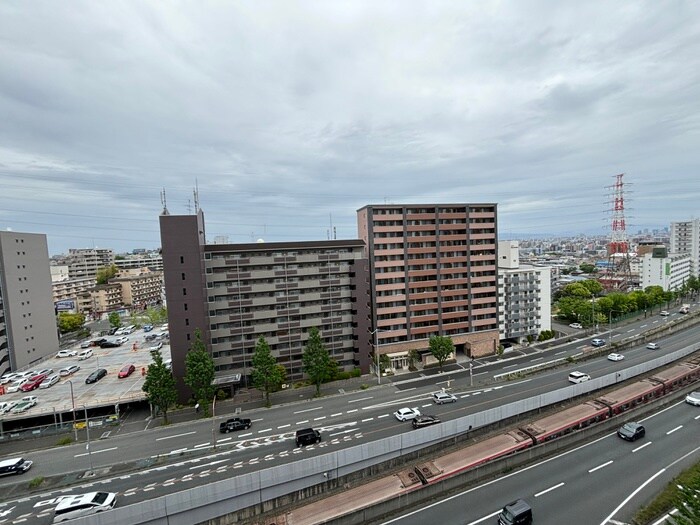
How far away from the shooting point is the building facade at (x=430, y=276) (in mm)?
51562

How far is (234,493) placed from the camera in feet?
65.7

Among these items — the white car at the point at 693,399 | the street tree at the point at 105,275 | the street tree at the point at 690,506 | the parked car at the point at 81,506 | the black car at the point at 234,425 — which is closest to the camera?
the street tree at the point at 690,506

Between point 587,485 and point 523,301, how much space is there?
42.3 meters

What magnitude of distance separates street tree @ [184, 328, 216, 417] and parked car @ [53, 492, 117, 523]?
533 inches

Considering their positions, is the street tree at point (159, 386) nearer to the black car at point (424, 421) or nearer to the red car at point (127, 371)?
the red car at point (127, 371)

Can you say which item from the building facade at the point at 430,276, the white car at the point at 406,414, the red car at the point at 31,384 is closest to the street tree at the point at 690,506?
the white car at the point at 406,414

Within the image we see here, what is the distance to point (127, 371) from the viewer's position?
47.5 metres

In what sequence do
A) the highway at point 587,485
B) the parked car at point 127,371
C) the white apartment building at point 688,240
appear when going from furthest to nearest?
the white apartment building at point 688,240 → the parked car at point 127,371 → the highway at point 587,485

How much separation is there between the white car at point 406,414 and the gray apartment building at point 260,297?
1412 cm

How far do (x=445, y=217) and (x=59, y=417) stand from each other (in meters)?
55.8

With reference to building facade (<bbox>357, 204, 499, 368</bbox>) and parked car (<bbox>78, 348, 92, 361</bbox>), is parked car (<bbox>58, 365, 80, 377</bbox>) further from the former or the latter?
building facade (<bbox>357, 204, 499, 368</bbox>)

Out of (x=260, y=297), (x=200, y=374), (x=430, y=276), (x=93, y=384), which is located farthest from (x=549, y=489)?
(x=93, y=384)

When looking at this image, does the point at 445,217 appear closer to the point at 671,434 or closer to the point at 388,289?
the point at 388,289

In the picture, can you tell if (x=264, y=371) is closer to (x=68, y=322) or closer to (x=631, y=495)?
(x=631, y=495)
